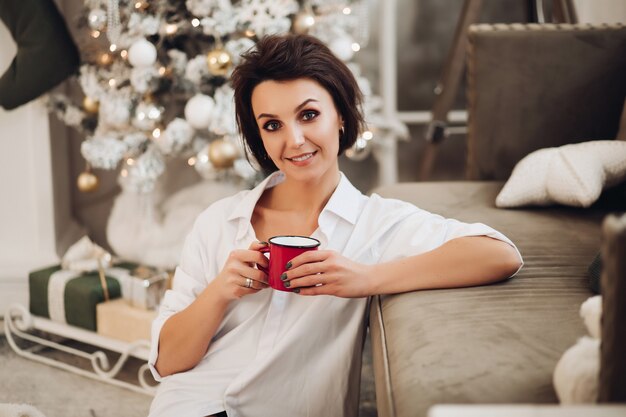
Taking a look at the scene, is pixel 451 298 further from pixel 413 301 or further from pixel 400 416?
pixel 400 416

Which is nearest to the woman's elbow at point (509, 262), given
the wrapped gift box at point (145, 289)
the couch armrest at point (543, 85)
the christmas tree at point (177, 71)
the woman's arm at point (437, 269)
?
the woman's arm at point (437, 269)

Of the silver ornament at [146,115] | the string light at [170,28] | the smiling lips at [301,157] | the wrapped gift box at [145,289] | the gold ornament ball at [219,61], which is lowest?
the wrapped gift box at [145,289]

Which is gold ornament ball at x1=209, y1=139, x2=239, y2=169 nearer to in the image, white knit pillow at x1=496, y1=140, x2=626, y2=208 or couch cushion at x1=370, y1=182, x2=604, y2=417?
white knit pillow at x1=496, y1=140, x2=626, y2=208

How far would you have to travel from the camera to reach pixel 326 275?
1046 millimetres

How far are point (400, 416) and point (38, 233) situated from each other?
7.29 ft

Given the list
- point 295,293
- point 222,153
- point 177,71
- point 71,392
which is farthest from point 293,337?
point 177,71

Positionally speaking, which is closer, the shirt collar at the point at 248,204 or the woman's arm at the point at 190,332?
the woman's arm at the point at 190,332

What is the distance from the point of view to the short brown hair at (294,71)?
3.99ft

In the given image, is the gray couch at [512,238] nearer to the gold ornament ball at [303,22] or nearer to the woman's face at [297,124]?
the woman's face at [297,124]

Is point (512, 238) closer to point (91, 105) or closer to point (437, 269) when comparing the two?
point (437, 269)

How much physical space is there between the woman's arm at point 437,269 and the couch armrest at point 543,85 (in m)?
0.82

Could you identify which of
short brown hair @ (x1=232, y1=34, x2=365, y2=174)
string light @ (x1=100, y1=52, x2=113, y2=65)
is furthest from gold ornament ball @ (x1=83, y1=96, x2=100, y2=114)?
short brown hair @ (x1=232, y1=34, x2=365, y2=174)

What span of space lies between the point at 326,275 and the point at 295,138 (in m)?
0.29

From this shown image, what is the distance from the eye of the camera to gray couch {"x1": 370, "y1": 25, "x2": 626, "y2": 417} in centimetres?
84
